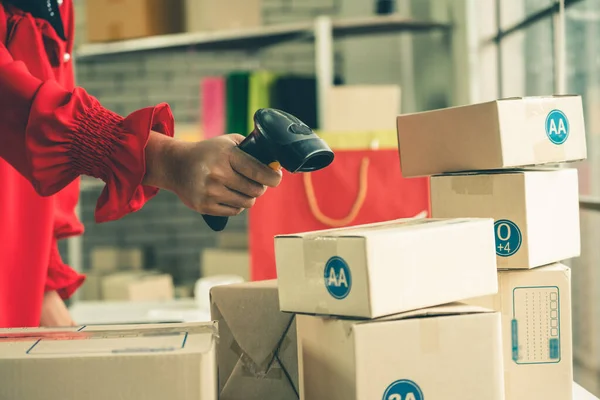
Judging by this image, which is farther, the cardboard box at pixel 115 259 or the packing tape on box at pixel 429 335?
the cardboard box at pixel 115 259

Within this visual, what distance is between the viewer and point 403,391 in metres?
0.80

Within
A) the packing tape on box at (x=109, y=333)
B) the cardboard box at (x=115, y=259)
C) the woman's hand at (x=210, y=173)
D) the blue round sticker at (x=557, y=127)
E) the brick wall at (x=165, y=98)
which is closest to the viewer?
the packing tape on box at (x=109, y=333)

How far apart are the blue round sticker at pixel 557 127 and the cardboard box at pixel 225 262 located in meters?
2.10

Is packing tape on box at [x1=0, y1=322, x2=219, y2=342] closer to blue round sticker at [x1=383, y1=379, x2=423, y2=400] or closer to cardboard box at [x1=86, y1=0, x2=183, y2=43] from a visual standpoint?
blue round sticker at [x1=383, y1=379, x2=423, y2=400]

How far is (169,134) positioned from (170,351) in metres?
0.38

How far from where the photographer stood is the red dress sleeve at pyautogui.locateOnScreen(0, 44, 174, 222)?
96 cm

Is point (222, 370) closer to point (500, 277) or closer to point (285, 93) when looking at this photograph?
point (500, 277)

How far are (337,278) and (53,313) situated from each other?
86 centimetres

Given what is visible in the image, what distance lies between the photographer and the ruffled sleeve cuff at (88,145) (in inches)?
37.9

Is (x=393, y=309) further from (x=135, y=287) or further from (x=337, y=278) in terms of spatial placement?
(x=135, y=287)

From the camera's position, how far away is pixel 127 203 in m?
1.00

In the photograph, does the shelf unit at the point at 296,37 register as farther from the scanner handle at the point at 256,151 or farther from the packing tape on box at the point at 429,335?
the packing tape on box at the point at 429,335

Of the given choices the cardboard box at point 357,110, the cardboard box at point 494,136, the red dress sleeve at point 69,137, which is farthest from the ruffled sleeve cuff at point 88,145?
the cardboard box at point 357,110

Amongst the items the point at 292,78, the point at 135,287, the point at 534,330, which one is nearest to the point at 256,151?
the point at 534,330
